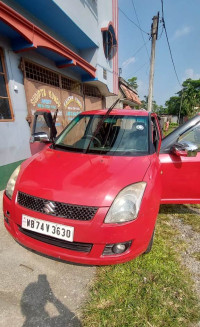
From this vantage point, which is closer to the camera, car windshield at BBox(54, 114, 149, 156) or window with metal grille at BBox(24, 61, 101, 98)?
car windshield at BBox(54, 114, 149, 156)

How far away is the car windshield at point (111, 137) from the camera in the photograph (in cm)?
226

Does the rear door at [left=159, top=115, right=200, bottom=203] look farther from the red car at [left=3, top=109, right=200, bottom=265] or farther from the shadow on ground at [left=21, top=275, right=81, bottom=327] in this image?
the shadow on ground at [left=21, top=275, right=81, bottom=327]

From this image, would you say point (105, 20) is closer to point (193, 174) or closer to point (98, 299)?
point (193, 174)

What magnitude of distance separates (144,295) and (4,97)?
4.56 meters

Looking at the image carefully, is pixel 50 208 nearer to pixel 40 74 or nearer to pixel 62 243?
pixel 62 243

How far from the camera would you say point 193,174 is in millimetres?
2375

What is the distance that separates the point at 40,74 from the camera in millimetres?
5383

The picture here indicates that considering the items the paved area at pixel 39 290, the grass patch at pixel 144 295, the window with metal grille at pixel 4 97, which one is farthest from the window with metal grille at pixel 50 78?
the grass patch at pixel 144 295

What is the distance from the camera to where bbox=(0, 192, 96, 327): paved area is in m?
1.42

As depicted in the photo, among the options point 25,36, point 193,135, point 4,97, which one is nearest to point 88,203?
point 193,135

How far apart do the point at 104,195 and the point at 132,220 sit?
318mm

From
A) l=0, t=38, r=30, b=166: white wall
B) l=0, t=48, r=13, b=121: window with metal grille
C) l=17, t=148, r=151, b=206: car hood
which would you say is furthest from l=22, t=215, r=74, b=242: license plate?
l=0, t=48, r=13, b=121: window with metal grille

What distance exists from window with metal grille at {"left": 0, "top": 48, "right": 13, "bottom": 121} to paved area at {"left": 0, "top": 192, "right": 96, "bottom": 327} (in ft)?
10.4

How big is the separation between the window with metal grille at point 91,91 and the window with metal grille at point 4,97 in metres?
4.84
